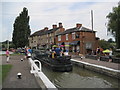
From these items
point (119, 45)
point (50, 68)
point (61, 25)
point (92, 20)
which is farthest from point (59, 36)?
point (50, 68)

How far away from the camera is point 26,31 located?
120 ft

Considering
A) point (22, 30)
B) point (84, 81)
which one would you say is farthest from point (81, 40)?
point (84, 81)

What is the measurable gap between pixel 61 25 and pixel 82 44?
1867 centimetres

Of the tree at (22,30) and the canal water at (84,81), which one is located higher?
the tree at (22,30)

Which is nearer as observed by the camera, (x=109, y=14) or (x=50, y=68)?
(x=50, y=68)

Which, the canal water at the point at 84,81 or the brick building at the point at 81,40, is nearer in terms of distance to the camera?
the canal water at the point at 84,81

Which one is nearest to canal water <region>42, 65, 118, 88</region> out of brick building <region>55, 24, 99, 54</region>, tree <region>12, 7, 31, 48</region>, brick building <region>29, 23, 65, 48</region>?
brick building <region>55, 24, 99, 54</region>

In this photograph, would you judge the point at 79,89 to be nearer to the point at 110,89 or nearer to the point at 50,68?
the point at 110,89

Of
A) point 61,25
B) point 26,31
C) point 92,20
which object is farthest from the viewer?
point 61,25

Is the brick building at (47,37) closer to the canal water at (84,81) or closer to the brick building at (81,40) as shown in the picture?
the brick building at (81,40)

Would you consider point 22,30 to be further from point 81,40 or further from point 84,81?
point 84,81

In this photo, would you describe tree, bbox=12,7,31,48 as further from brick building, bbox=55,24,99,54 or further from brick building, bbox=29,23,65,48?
brick building, bbox=29,23,65,48

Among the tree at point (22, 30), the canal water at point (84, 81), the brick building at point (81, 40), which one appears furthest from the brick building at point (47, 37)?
the canal water at point (84, 81)

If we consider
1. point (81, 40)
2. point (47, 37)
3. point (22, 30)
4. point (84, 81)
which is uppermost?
point (22, 30)
